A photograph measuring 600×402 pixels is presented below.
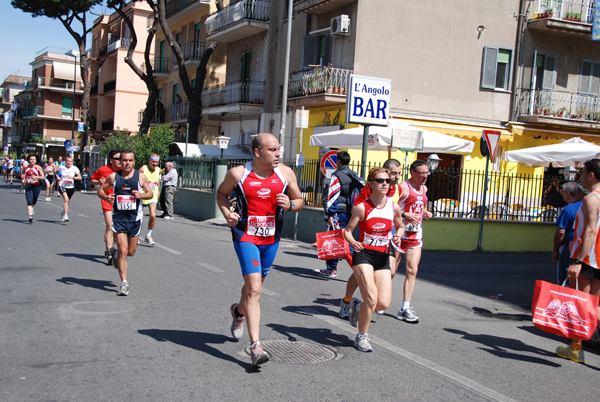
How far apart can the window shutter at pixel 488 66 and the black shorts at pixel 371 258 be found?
61.3ft

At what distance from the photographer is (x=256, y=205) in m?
5.27

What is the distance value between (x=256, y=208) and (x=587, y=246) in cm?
319

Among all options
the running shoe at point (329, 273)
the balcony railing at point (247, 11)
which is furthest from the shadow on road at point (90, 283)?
the balcony railing at point (247, 11)

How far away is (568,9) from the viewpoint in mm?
23938

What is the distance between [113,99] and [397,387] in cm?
5367

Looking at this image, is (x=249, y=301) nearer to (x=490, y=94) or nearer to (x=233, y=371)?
(x=233, y=371)

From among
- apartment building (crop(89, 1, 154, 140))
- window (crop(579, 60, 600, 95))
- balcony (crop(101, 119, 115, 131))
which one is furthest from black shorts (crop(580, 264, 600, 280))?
balcony (crop(101, 119, 115, 131))

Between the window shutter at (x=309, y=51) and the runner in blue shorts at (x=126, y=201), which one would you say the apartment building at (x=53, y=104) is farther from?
the runner in blue shorts at (x=126, y=201)

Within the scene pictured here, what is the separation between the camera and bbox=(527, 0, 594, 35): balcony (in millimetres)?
22969

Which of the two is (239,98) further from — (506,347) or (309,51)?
(506,347)

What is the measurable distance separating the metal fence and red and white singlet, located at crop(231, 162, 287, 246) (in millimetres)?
9009

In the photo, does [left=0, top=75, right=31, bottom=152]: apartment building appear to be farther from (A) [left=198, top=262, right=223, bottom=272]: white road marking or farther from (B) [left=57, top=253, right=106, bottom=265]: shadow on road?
(A) [left=198, top=262, right=223, bottom=272]: white road marking

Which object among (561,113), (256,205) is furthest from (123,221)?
(561,113)

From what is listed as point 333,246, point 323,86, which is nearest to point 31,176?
point 323,86
